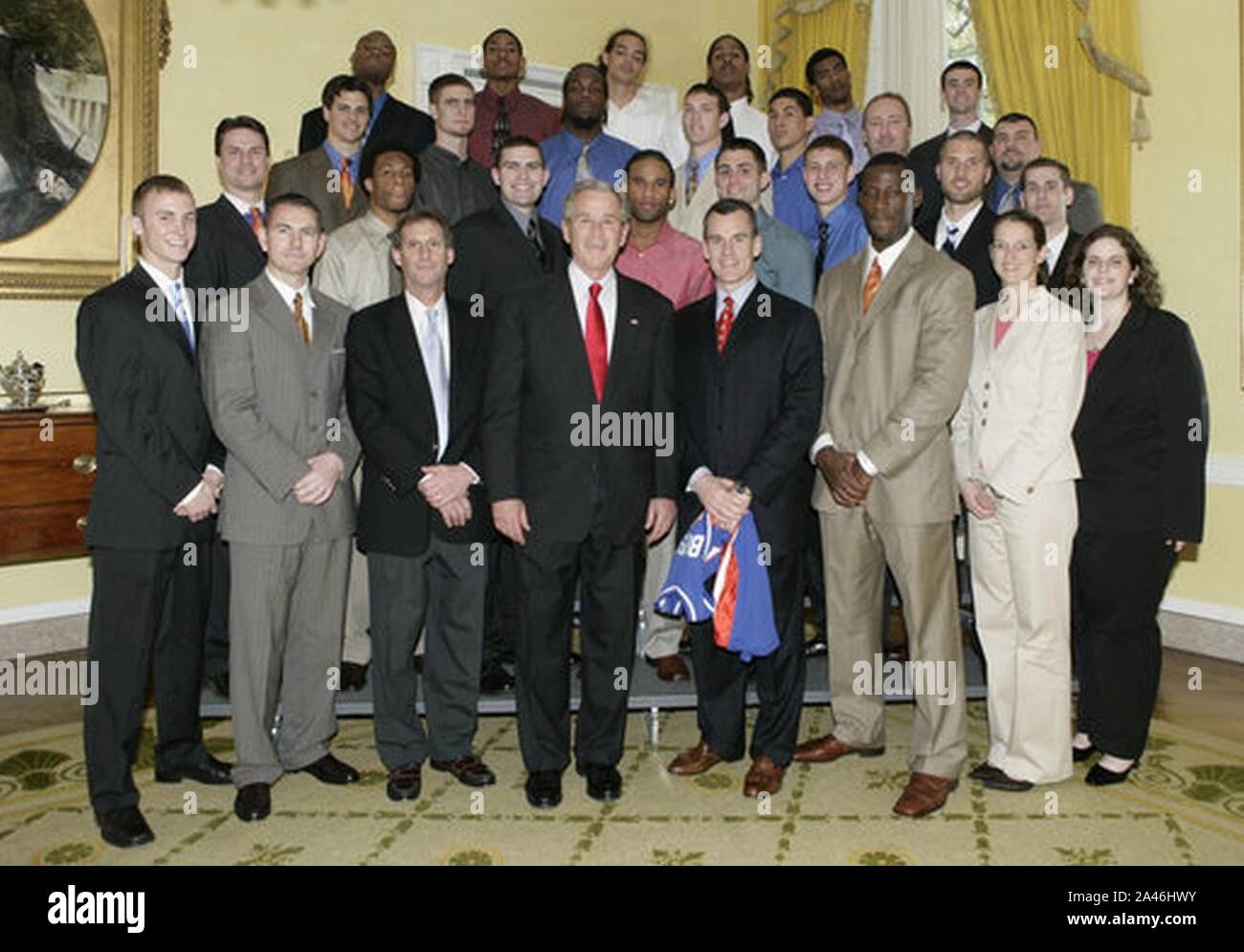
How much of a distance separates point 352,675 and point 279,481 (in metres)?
1.11

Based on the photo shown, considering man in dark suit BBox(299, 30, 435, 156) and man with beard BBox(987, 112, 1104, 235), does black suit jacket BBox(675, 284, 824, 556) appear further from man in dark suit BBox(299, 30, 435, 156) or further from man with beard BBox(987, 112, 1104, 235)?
man in dark suit BBox(299, 30, 435, 156)

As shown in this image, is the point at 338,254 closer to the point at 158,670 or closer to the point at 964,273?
the point at 158,670

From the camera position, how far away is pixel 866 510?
4.06m

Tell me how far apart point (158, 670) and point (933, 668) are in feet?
8.67

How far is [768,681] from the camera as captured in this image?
163 inches

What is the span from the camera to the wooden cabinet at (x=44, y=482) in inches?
198

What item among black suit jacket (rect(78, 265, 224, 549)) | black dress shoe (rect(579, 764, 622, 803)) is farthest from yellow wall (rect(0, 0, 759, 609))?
black dress shoe (rect(579, 764, 622, 803))

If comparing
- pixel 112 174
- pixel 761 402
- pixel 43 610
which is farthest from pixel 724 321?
pixel 43 610

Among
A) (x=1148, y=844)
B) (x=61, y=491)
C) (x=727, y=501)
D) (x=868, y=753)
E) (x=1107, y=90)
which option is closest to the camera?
(x=1148, y=844)

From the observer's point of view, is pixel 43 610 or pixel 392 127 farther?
pixel 43 610

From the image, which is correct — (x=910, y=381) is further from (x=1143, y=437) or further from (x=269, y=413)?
(x=269, y=413)

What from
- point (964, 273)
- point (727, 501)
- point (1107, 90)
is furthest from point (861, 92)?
point (727, 501)

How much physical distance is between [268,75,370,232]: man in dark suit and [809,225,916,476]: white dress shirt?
223 cm

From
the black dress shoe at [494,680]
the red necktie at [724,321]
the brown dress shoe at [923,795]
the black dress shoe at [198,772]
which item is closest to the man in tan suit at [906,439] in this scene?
the brown dress shoe at [923,795]
